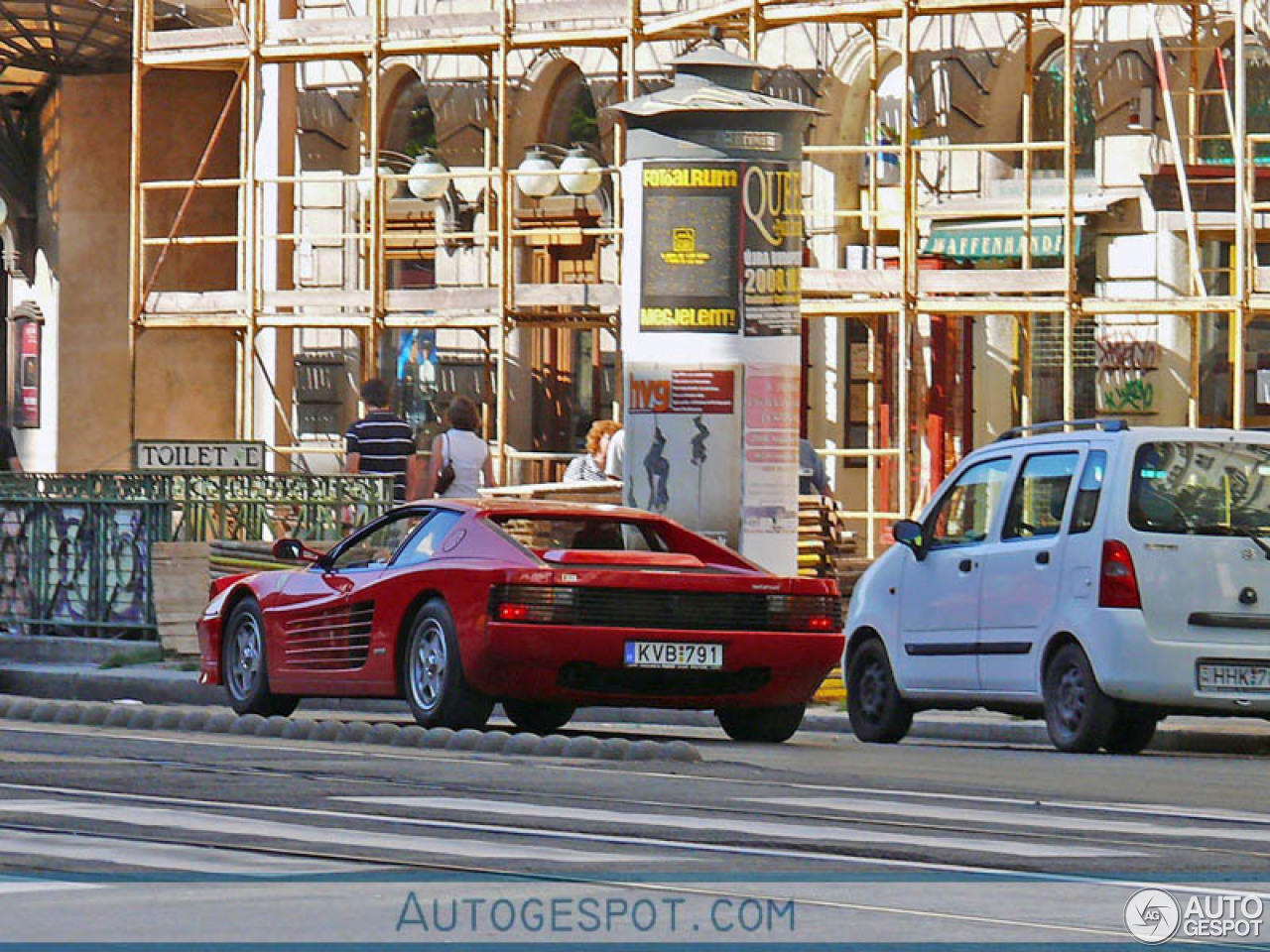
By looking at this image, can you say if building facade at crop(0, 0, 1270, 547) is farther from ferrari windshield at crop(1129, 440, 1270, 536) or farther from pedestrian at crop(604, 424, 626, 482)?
ferrari windshield at crop(1129, 440, 1270, 536)

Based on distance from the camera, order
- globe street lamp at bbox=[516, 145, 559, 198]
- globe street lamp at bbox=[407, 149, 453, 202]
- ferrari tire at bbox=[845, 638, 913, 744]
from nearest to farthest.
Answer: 1. ferrari tire at bbox=[845, 638, 913, 744]
2. globe street lamp at bbox=[516, 145, 559, 198]
3. globe street lamp at bbox=[407, 149, 453, 202]

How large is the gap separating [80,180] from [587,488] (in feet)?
53.3

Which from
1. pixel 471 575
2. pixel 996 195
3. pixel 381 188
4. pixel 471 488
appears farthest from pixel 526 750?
pixel 381 188

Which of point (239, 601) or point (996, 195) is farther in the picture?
point (996, 195)

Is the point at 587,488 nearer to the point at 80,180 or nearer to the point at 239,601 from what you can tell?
the point at 239,601

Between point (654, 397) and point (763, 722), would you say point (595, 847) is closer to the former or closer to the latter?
point (763, 722)

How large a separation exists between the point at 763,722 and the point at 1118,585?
2.03m

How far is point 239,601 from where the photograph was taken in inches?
681

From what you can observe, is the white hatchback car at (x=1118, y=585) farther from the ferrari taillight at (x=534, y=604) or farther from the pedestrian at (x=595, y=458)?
the pedestrian at (x=595, y=458)

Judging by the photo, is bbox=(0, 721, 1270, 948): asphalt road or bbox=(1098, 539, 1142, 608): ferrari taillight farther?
bbox=(1098, 539, 1142, 608): ferrari taillight

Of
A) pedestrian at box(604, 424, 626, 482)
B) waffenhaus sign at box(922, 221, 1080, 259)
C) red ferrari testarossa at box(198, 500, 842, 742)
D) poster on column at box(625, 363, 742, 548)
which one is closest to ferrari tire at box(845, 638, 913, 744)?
red ferrari testarossa at box(198, 500, 842, 742)

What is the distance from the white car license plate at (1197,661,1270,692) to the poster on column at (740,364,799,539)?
413 cm

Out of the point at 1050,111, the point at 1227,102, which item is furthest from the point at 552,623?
the point at 1050,111

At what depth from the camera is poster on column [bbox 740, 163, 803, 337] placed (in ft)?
59.9
